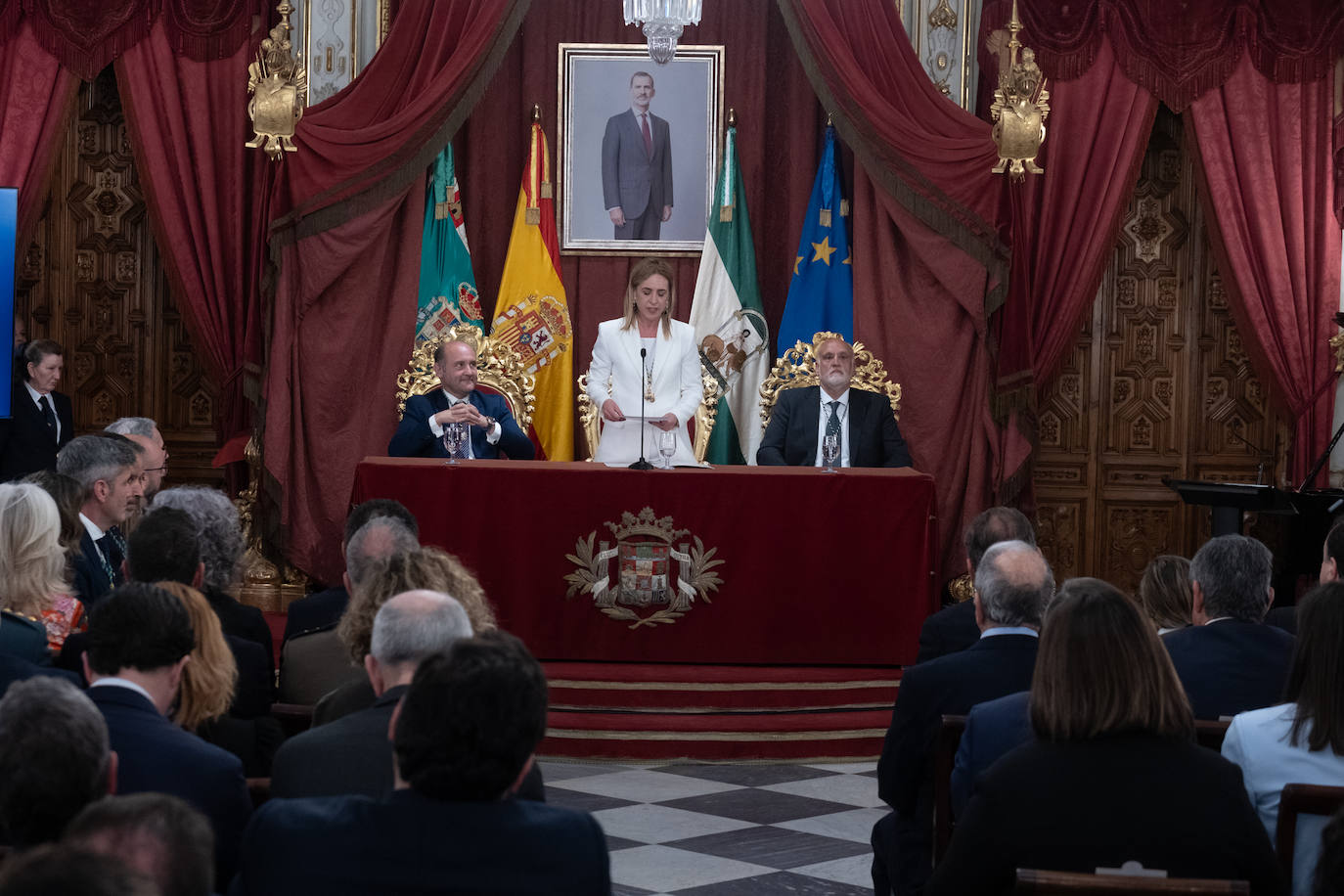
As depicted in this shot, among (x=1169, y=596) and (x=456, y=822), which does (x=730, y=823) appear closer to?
(x=1169, y=596)

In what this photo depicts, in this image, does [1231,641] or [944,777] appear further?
[1231,641]

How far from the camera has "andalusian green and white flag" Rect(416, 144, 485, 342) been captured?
26.8 feet

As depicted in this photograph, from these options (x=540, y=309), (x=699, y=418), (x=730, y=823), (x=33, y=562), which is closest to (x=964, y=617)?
(x=730, y=823)

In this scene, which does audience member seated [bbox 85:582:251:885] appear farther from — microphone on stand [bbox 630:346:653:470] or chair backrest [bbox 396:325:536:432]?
chair backrest [bbox 396:325:536:432]

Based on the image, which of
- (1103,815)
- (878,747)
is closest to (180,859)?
(1103,815)

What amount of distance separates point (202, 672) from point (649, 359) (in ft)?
14.2

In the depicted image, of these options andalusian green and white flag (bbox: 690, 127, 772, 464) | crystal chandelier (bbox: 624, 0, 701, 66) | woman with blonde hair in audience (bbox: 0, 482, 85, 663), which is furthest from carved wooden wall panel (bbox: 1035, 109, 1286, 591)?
woman with blonde hair in audience (bbox: 0, 482, 85, 663)

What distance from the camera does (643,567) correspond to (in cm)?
618

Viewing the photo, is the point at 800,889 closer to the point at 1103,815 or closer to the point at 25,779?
the point at 1103,815

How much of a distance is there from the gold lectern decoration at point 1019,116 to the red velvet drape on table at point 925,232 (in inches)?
4.4

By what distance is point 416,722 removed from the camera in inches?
80.3

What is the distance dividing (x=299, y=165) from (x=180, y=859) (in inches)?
244

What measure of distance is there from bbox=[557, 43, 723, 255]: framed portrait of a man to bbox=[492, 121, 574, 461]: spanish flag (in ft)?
0.62

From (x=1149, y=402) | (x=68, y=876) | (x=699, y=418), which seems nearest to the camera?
(x=68, y=876)
